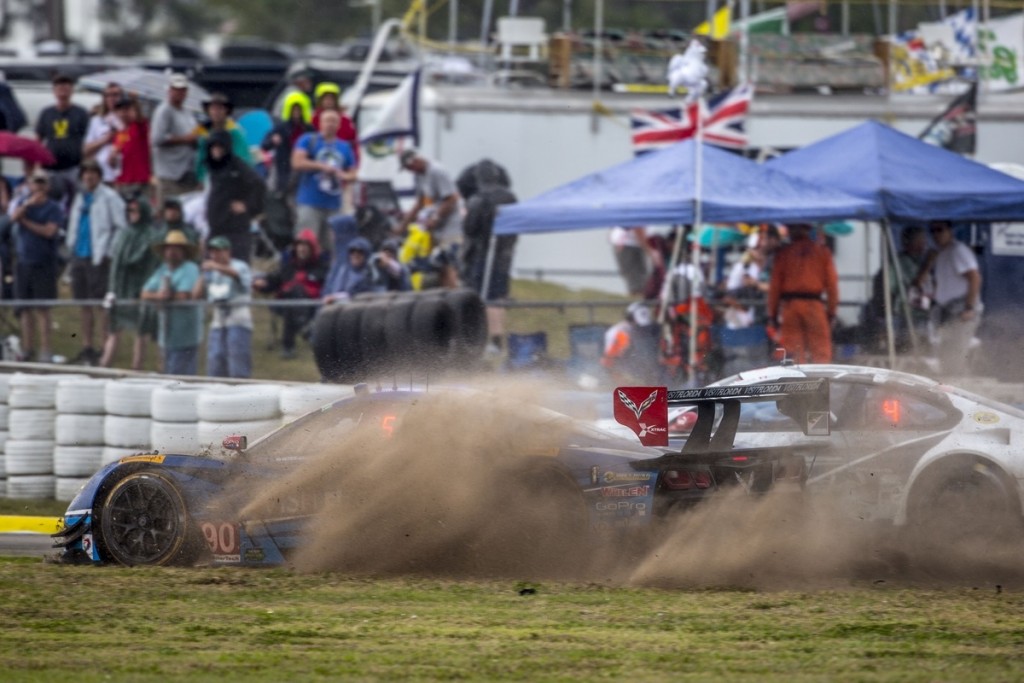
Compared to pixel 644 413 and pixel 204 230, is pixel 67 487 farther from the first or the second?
pixel 204 230

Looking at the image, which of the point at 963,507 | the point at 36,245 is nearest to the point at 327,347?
the point at 36,245

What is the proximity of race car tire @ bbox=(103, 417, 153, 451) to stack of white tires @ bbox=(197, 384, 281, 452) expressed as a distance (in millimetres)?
473

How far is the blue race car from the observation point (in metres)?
7.95

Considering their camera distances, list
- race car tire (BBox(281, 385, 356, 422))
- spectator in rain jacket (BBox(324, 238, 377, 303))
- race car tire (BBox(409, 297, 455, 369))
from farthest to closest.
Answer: spectator in rain jacket (BBox(324, 238, 377, 303))
race car tire (BBox(409, 297, 455, 369))
race car tire (BBox(281, 385, 356, 422))

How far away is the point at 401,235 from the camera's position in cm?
1708

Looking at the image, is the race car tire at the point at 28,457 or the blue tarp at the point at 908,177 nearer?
the race car tire at the point at 28,457

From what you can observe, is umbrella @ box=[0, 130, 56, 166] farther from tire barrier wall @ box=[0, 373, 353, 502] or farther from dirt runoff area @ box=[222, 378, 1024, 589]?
dirt runoff area @ box=[222, 378, 1024, 589]

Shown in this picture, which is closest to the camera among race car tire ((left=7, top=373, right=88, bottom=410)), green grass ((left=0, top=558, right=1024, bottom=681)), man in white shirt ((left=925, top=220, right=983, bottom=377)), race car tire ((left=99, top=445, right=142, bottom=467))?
green grass ((left=0, top=558, right=1024, bottom=681))

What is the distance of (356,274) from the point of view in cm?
1484

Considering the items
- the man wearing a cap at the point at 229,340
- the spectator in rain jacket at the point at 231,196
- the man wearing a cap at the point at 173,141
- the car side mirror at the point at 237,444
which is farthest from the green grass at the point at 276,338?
the car side mirror at the point at 237,444

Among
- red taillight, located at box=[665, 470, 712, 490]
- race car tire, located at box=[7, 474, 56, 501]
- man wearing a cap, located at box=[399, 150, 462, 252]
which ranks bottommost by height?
race car tire, located at box=[7, 474, 56, 501]

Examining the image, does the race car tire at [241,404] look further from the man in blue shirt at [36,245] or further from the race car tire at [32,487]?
the man in blue shirt at [36,245]

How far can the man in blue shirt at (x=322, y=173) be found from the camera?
1617 cm

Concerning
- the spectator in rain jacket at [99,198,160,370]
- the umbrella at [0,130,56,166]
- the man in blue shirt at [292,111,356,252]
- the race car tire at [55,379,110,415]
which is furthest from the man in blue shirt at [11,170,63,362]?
the race car tire at [55,379,110,415]
